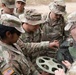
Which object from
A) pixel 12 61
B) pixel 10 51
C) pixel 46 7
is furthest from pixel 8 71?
pixel 46 7

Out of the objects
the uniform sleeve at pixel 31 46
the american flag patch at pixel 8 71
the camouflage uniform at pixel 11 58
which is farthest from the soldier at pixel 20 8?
the american flag patch at pixel 8 71

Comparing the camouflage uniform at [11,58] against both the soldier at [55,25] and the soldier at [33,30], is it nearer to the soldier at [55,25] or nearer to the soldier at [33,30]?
the soldier at [33,30]

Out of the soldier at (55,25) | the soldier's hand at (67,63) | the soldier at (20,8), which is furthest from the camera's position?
the soldier at (20,8)

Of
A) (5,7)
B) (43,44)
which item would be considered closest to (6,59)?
(43,44)

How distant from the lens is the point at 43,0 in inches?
673

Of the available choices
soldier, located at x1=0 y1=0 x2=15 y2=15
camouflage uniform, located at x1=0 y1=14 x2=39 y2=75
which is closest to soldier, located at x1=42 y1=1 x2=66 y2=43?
soldier, located at x1=0 y1=0 x2=15 y2=15

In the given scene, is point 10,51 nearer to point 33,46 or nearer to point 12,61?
point 12,61

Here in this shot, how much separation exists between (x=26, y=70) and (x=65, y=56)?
593mm

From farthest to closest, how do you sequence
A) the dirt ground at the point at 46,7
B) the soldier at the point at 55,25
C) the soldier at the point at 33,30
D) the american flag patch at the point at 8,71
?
the dirt ground at the point at 46,7
the soldier at the point at 55,25
the soldier at the point at 33,30
the american flag patch at the point at 8,71

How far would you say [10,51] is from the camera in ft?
15.8

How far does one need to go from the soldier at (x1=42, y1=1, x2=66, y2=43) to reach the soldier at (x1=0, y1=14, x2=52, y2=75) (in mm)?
2683

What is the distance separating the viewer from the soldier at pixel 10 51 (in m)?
4.63

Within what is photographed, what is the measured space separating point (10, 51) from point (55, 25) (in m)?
2.97

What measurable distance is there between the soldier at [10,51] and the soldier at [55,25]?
8.80 ft
